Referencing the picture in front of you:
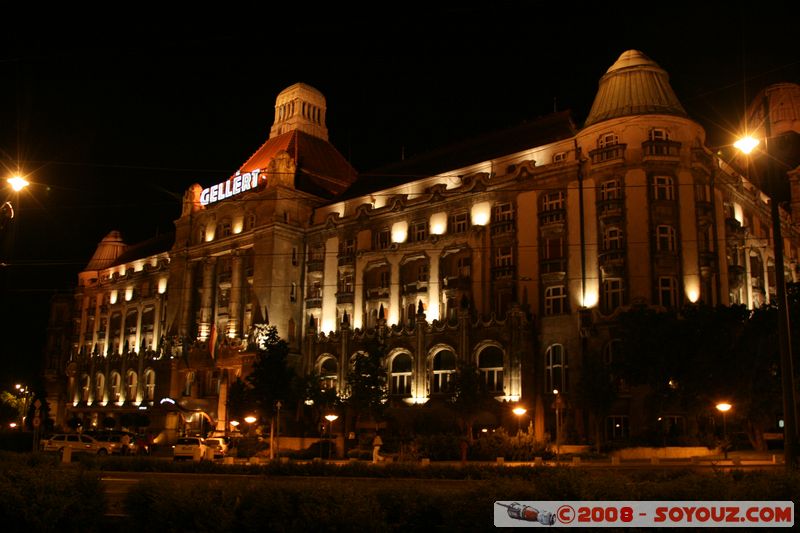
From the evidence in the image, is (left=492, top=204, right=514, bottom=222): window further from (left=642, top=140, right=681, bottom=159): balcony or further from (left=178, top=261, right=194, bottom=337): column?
(left=178, top=261, right=194, bottom=337): column

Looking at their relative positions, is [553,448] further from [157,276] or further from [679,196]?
[157,276]

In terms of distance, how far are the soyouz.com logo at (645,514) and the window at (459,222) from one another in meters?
51.8

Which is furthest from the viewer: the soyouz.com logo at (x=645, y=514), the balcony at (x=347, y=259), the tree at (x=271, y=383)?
the balcony at (x=347, y=259)

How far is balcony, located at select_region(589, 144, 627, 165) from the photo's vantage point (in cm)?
5456

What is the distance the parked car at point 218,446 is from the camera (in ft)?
166

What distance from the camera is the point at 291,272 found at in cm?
7600

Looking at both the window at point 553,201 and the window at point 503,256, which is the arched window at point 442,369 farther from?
the window at point 553,201

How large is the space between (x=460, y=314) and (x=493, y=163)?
14.2 meters

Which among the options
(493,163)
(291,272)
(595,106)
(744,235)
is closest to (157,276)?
(291,272)

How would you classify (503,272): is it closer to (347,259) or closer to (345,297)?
(345,297)

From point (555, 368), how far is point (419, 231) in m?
19.0

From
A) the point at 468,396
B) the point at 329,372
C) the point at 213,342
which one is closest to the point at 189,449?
the point at 468,396

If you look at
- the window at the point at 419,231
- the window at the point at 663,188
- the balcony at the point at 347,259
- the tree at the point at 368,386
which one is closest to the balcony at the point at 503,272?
the window at the point at 419,231

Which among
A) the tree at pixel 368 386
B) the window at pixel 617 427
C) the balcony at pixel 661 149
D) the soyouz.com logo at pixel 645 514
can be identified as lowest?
the soyouz.com logo at pixel 645 514
